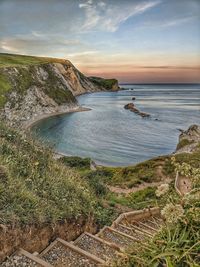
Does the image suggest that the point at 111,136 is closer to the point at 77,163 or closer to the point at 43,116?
the point at 43,116

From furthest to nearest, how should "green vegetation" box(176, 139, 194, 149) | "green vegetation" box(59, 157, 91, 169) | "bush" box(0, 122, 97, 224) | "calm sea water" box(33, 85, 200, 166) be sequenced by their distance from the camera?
"green vegetation" box(176, 139, 194, 149) → "calm sea water" box(33, 85, 200, 166) → "green vegetation" box(59, 157, 91, 169) → "bush" box(0, 122, 97, 224)

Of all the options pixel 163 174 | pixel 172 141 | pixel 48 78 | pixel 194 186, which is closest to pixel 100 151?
pixel 172 141

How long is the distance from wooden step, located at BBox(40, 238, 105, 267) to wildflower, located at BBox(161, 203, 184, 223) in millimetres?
2988

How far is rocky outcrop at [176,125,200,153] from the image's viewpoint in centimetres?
2867

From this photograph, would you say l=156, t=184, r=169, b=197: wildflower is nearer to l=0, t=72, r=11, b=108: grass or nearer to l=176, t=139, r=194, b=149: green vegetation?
l=176, t=139, r=194, b=149: green vegetation

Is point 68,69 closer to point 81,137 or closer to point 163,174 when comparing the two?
point 81,137

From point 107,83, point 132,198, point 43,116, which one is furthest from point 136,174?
point 107,83

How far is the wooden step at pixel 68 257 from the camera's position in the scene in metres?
4.71

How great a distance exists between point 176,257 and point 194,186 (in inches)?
26.1

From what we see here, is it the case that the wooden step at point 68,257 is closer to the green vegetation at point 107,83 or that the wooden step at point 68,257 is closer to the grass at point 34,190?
the grass at point 34,190

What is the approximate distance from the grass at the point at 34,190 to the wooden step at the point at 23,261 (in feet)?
1.64

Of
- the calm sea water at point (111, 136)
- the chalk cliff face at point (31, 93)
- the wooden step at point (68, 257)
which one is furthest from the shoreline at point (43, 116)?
the wooden step at point (68, 257)

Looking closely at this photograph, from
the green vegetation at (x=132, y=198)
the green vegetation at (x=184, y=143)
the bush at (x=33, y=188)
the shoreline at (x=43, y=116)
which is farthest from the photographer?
the shoreline at (x=43, y=116)

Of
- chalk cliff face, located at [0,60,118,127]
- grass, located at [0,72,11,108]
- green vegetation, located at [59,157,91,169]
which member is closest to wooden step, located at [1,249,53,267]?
green vegetation, located at [59,157,91,169]
